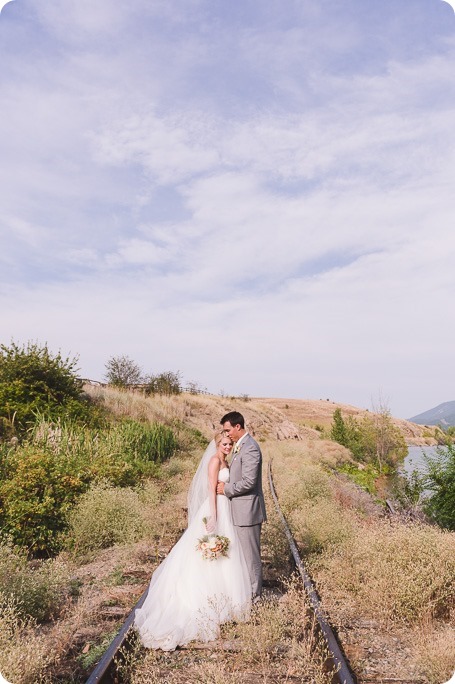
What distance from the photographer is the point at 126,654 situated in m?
4.67

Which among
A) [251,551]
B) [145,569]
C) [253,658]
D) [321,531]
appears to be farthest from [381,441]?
[253,658]

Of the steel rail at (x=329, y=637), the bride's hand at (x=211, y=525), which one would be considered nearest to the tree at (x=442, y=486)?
the steel rail at (x=329, y=637)

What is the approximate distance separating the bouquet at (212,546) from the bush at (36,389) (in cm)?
1292

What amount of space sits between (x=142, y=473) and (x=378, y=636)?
1025 cm

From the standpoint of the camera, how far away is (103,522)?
9.59 m

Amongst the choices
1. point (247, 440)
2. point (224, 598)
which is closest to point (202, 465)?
point (247, 440)

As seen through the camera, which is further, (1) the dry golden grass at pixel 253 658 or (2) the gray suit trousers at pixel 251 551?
(2) the gray suit trousers at pixel 251 551

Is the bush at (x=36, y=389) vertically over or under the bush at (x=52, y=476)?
over

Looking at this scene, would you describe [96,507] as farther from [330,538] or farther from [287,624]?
[287,624]

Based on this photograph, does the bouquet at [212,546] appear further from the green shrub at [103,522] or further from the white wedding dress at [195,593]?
the green shrub at [103,522]

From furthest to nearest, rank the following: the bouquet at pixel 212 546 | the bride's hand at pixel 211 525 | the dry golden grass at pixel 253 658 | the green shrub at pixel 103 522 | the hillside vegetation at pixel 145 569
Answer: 1. the green shrub at pixel 103 522
2. the bride's hand at pixel 211 525
3. the bouquet at pixel 212 546
4. the hillside vegetation at pixel 145 569
5. the dry golden grass at pixel 253 658

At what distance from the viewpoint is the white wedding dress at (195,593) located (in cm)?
523

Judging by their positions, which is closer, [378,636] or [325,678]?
[325,678]

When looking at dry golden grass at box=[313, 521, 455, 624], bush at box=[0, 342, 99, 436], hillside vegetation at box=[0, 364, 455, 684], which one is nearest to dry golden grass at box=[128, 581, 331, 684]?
hillside vegetation at box=[0, 364, 455, 684]
